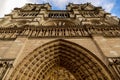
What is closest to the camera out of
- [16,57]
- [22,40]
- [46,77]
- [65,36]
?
[16,57]

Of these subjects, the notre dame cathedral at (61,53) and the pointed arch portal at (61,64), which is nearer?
the notre dame cathedral at (61,53)

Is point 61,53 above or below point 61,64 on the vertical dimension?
above

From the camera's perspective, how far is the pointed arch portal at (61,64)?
30.4 ft

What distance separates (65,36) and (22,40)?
10.9 feet

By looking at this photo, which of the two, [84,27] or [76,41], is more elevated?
[84,27]

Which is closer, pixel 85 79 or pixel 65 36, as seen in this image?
pixel 85 79

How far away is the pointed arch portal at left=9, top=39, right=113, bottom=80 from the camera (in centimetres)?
926

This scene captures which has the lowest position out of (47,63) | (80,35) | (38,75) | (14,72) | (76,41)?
(14,72)

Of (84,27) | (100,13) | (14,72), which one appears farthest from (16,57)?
(100,13)

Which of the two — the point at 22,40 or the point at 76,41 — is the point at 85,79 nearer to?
the point at 76,41

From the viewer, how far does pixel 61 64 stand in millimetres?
11164

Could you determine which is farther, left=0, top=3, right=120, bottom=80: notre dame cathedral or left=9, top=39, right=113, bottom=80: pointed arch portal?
left=9, top=39, right=113, bottom=80: pointed arch portal

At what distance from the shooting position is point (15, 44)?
34.8 feet

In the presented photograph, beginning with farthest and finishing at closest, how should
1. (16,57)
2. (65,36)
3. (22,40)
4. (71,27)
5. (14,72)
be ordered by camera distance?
1. (71,27)
2. (65,36)
3. (22,40)
4. (16,57)
5. (14,72)
